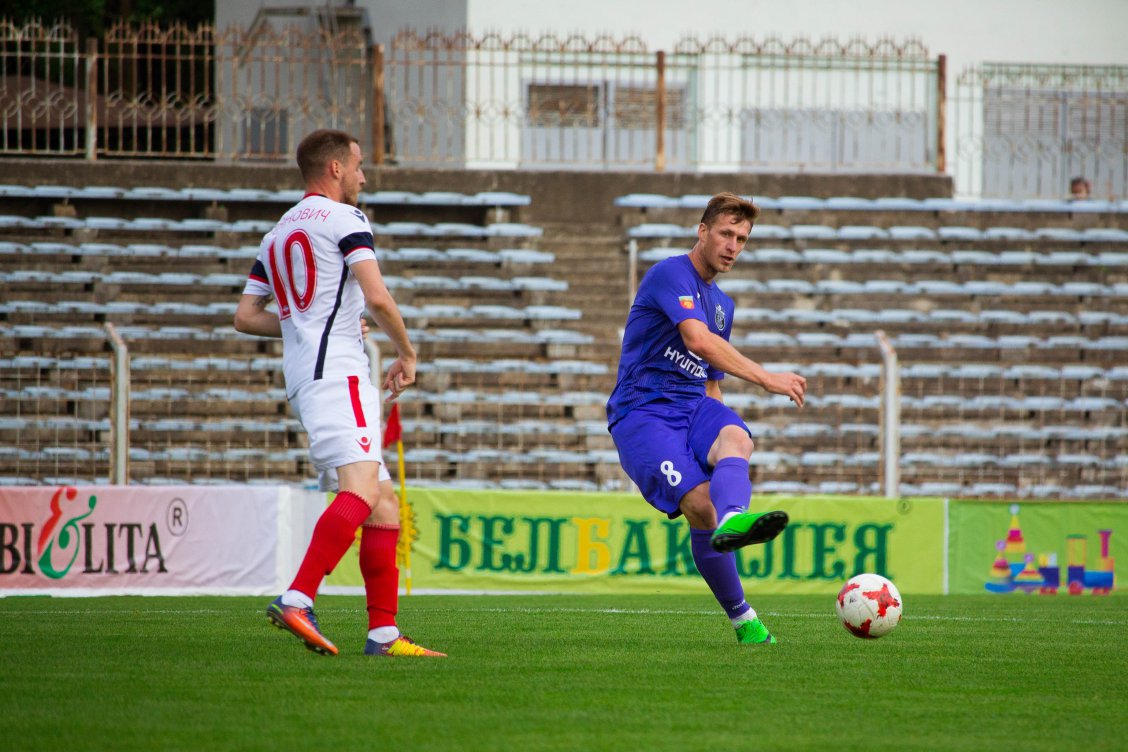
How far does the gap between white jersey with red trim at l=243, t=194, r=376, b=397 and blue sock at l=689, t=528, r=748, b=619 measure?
1.70 meters

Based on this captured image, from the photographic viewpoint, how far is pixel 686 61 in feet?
69.0

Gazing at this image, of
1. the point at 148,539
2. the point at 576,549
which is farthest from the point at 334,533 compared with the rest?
the point at 576,549

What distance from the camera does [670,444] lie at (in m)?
5.91

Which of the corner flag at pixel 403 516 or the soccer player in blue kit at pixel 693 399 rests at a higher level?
the soccer player in blue kit at pixel 693 399

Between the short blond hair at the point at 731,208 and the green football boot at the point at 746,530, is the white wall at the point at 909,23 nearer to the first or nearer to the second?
the short blond hair at the point at 731,208

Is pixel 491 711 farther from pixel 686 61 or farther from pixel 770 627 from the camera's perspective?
pixel 686 61

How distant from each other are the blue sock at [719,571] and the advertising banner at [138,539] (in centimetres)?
607

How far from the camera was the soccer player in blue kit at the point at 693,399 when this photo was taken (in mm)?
5797

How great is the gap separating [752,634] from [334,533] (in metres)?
1.96

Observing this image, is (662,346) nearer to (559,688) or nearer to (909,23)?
(559,688)

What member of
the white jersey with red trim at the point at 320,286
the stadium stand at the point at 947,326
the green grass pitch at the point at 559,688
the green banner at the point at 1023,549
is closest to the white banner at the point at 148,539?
the green grass pitch at the point at 559,688

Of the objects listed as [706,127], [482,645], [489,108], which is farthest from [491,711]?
[706,127]

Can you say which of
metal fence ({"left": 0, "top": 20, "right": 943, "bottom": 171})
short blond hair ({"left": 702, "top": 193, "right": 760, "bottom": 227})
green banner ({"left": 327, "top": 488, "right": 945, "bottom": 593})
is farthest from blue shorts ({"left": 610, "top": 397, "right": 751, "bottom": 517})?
metal fence ({"left": 0, "top": 20, "right": 943, "bottom": 171})

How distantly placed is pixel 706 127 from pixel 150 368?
1020 cm
